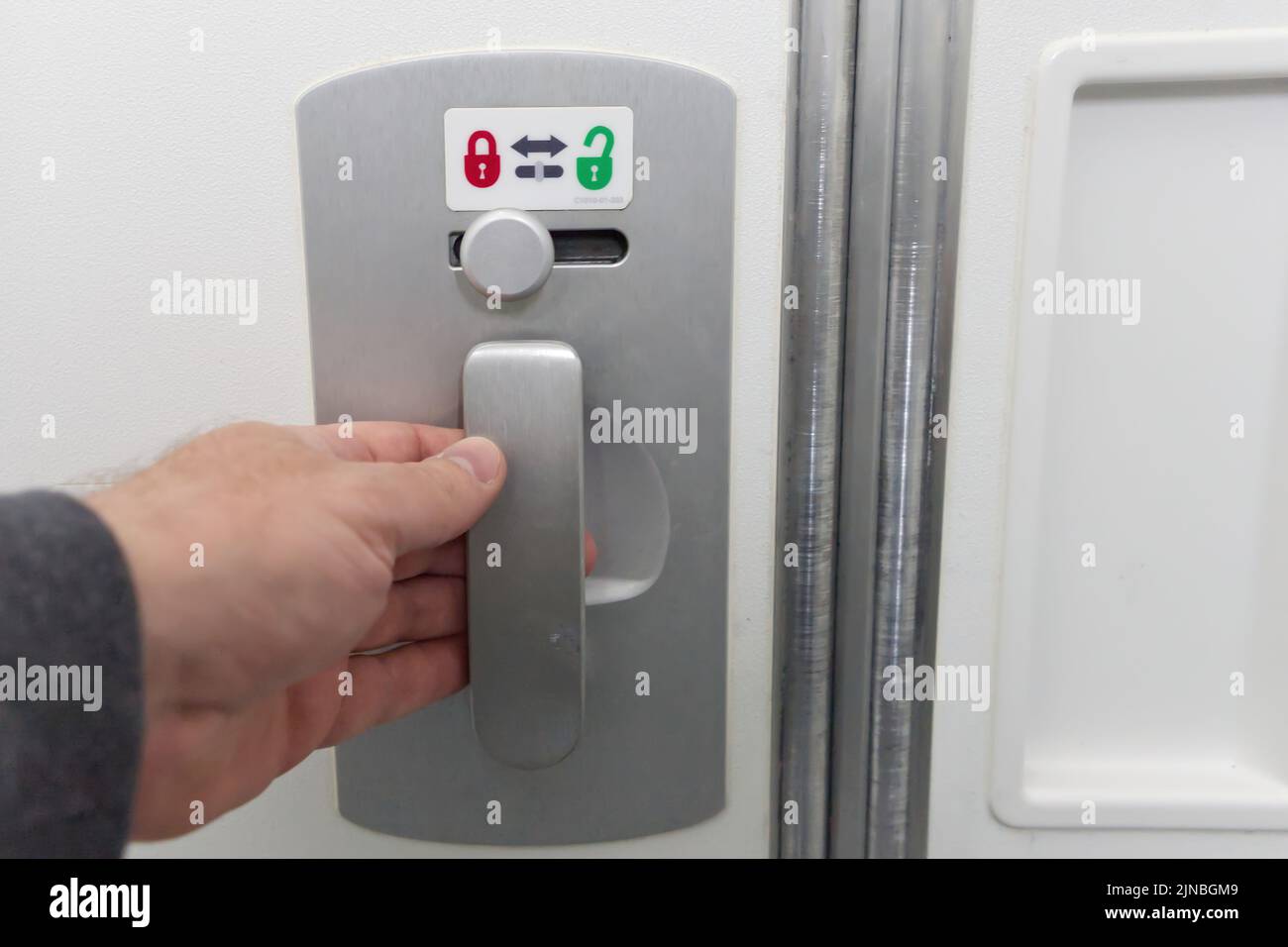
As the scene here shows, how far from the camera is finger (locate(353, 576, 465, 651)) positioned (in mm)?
576

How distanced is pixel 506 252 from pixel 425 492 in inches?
5.3

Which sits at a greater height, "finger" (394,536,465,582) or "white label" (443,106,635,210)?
"white label" (443,106,635,210)

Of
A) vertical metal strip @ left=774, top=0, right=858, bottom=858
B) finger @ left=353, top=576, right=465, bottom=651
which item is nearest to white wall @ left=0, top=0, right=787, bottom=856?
vertical metal strip @ left=774, top=0, right=858, bottom=858

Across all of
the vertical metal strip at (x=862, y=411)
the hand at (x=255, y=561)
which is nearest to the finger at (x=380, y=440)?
the hand at (x=255, y=561)

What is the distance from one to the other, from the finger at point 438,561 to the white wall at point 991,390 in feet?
0.68

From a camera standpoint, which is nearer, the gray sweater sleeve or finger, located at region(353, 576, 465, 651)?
the gray sweater sleeve

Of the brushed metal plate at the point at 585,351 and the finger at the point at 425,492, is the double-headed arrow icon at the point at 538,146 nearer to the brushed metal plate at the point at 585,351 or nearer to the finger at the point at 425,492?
the brushed metal plate at the point at 585,351

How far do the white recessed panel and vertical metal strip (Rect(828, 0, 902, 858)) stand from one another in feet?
0.26

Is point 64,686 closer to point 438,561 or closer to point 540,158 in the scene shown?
point 438,561

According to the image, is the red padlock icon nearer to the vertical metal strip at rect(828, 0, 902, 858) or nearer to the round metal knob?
the round metal knob

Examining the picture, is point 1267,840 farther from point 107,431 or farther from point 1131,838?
point 107,431

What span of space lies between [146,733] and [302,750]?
0.42 feet

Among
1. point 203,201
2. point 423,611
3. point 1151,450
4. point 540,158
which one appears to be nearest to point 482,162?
point 540,158
